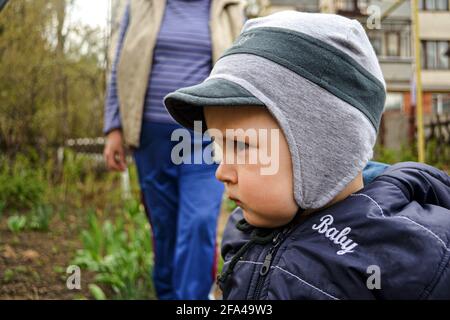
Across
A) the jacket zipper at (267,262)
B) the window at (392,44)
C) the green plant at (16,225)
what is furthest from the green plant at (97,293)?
the window at (392,44)

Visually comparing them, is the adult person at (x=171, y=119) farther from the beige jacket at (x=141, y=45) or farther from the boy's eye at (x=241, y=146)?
the boy's eye at (x=241, y=146)

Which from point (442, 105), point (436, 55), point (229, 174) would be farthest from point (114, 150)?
point (442, 105)

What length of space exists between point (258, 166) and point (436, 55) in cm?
532

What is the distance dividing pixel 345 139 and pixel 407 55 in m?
19.7

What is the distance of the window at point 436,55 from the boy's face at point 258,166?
4920 mm

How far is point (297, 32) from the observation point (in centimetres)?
105

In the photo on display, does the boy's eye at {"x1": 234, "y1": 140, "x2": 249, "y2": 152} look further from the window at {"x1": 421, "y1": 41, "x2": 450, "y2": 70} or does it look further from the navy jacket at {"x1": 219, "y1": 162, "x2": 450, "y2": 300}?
the window at {"x1": 421, "y1": 41, "x2": 450, "y2": 70}

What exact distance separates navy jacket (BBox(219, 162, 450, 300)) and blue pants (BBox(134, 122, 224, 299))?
88cm

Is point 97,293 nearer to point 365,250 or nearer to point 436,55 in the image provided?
point 365,250

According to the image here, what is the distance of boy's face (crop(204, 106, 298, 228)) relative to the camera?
1.03 m

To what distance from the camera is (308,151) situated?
1.04m

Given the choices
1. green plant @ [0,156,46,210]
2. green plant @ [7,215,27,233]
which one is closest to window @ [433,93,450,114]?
green plant @ [0,156,46,210]

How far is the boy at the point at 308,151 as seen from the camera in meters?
0.99
